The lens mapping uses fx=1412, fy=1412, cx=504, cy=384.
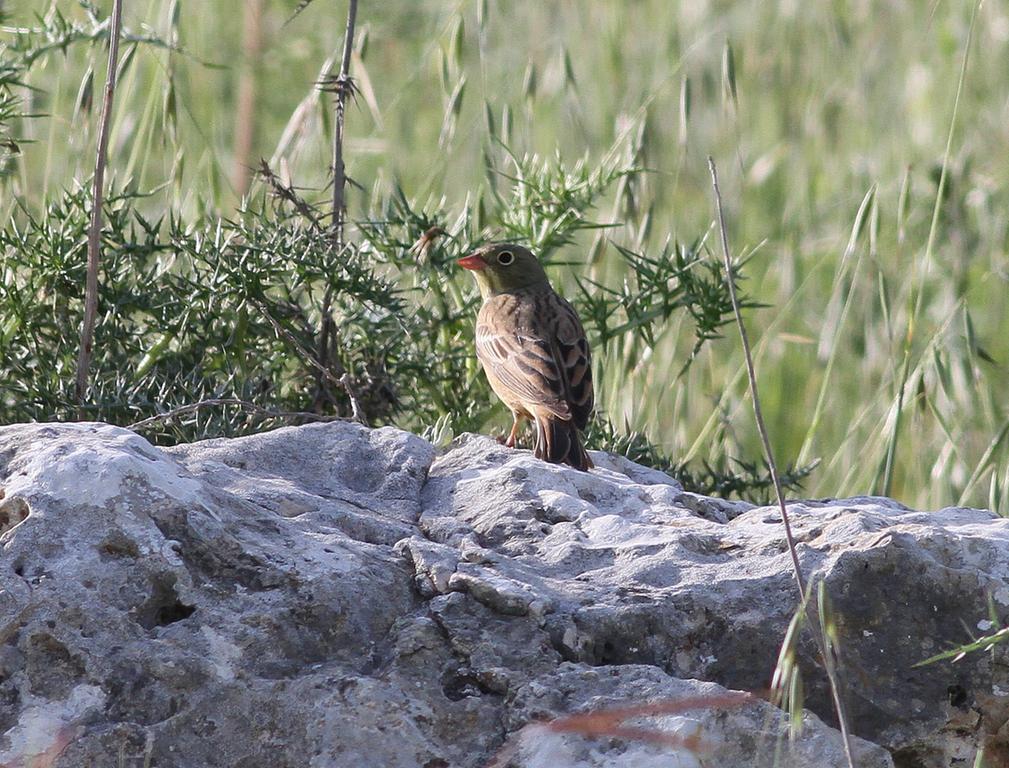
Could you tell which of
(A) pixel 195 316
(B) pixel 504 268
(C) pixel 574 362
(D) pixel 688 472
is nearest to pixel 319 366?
(A) pixel 195 316

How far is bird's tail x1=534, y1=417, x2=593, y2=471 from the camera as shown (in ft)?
12.5

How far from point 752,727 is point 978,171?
550 cm

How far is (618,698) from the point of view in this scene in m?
2.47

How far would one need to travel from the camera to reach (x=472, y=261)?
5.18 m

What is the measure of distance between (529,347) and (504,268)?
26.0 inches

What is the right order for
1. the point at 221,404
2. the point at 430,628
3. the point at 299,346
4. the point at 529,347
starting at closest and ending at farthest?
the point at 430,628 < the point at 221,404 < the point at 299,346 < the point at 529,347

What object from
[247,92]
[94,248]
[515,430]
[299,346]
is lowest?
[515,430]

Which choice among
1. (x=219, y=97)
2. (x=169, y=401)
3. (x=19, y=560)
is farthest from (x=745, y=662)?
(x=219, y=97)

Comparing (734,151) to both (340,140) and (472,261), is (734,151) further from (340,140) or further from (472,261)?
(340,140)

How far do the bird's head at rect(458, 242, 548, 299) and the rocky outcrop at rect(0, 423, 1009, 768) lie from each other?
7.53 feet

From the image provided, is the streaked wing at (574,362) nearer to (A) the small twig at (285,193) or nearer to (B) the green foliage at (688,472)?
(B) the green foliage at (688,472)

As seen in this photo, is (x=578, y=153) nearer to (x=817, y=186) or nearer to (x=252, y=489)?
(x=817, y=186)

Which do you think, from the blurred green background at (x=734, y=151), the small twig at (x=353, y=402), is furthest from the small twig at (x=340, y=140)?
the small twig at (x=353, y=402)

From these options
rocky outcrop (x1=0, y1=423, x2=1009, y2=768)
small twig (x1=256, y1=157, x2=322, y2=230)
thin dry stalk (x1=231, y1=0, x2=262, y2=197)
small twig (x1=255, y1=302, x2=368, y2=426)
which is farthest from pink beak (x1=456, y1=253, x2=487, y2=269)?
thin dry stalk (x1=231, y1=0, x2=262, y2=197)
